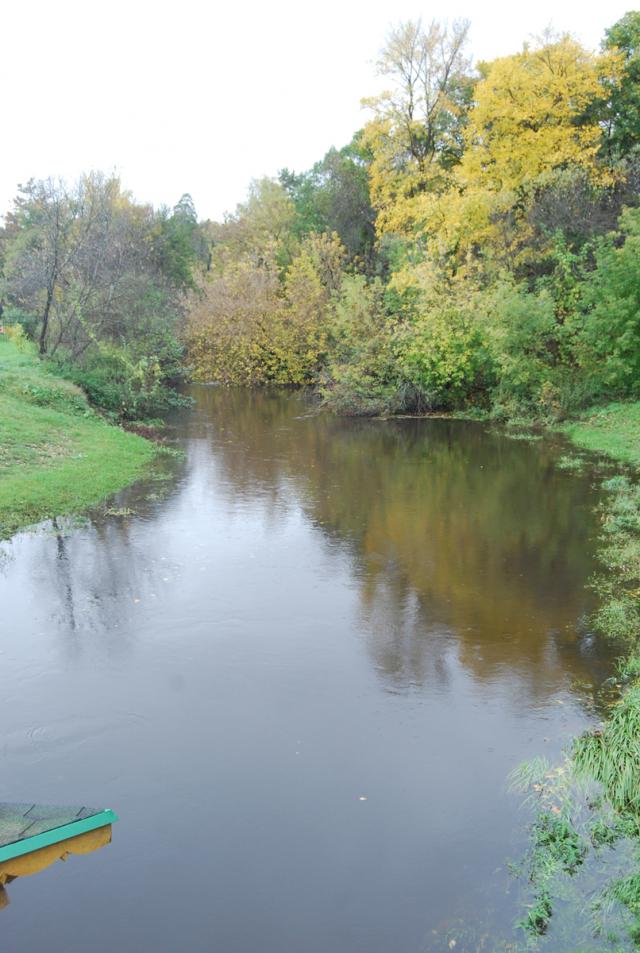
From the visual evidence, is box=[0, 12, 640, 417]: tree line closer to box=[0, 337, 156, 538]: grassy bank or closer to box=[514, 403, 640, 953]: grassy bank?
box=[0, 337, 156, 538]: grassy bank

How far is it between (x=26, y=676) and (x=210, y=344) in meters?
31.4

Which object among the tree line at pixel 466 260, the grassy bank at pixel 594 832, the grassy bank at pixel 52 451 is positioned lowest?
the grassy bank at pixel 594 832

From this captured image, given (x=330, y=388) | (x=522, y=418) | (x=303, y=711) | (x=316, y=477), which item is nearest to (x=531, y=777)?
(x=303, y=711)

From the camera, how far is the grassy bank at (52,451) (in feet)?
42.5

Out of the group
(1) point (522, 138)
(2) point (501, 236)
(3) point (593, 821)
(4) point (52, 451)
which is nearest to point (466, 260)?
(2) point (501, 236)

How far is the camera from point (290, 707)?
7035 millimetres

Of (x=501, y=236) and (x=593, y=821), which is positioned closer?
(x=593, y=821)

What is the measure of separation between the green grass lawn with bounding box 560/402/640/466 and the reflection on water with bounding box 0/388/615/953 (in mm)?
4436

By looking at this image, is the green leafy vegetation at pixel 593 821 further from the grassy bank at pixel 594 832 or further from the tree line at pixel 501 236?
the tree line at pixel 501 236

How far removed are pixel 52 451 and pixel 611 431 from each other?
15.1m

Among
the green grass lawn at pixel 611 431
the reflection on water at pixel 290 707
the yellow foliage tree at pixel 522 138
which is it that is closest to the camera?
the reflection on water at pixel 290 707

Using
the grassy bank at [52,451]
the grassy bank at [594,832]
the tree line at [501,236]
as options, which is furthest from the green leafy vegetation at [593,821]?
the tree line at [501,236]

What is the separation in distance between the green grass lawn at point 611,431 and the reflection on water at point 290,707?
14.6 feet

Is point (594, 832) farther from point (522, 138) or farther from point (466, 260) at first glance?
point (522, 138)
